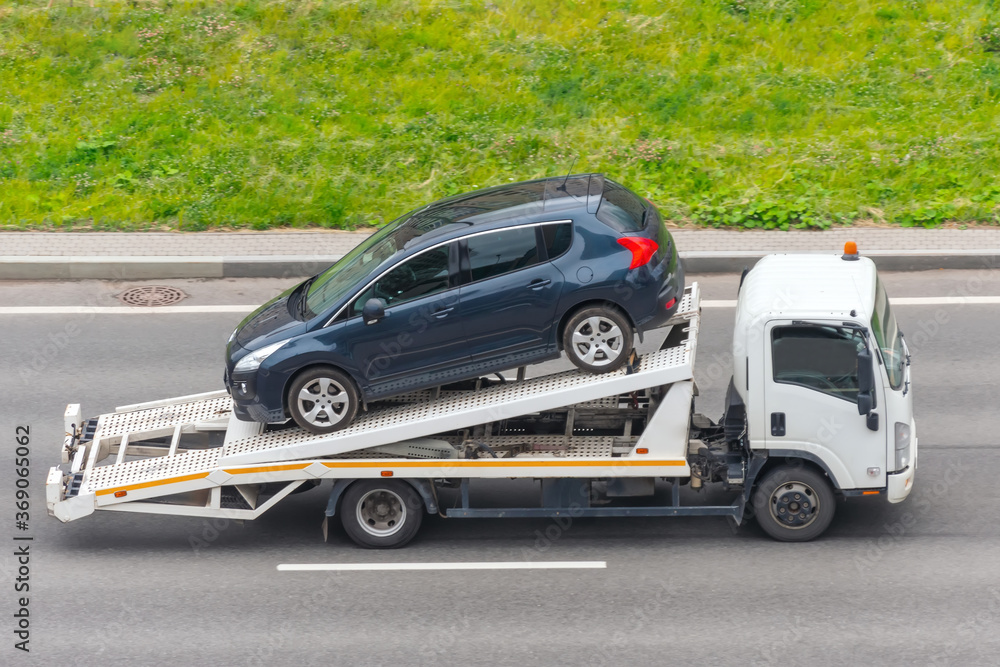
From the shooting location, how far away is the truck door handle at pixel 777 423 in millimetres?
8859

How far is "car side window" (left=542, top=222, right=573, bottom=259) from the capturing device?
9.16m

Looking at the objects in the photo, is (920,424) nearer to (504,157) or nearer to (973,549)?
(973,549)

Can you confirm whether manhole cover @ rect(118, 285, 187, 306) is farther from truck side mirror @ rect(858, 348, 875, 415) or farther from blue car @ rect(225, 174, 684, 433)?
truck side mirror @ rect(858, 348, 875, 415)

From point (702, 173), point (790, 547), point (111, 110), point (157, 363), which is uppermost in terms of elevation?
point (111, 110)

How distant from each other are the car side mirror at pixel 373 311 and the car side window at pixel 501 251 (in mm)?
769

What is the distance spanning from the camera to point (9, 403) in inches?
469

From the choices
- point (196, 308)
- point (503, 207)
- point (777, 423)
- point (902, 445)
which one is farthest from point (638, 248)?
point (196, 308)

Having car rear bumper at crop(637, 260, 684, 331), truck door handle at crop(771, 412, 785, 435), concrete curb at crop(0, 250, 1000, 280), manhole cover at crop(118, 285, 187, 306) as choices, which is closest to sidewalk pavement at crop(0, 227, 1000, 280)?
concrete curb at crop(0, 250, 1000, 280)

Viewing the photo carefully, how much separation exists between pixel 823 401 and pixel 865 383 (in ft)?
1.26

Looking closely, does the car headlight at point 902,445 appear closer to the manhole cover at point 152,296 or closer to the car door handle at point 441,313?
the car door handle at point 441,313

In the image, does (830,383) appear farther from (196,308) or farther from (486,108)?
(486,108)

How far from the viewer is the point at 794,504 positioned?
917 centimetres

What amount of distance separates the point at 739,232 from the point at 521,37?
21.6ft

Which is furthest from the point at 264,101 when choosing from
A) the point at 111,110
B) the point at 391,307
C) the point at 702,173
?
the point at 391,307
